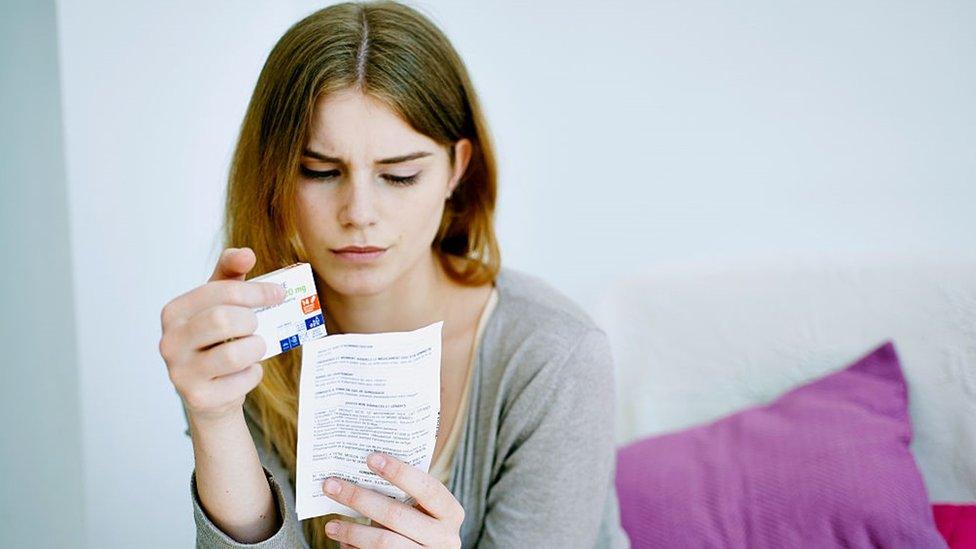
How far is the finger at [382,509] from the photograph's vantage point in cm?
89

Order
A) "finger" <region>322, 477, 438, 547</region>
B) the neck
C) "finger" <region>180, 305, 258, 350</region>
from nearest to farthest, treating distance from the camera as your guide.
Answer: "finger" <region>180, 305, 258, 350</region> < "finger" <region>322, 477, 438, 547</region> < the neck

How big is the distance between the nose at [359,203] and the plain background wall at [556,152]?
0.51 m

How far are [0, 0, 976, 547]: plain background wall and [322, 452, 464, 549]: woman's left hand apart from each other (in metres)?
0.69

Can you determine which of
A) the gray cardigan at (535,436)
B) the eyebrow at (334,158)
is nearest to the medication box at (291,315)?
the eyebrow at (334,158)

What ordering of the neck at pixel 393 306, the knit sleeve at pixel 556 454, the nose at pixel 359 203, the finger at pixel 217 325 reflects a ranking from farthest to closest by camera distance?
the neck at pixel 393 306
the knit sleeve at pixel 556 454
the nose at pixel 359 203
the finger at pixel 217 325

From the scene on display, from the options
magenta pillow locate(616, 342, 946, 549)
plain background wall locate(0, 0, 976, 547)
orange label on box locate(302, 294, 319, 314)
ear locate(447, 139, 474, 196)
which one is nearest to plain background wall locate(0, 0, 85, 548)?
plain background wall locate(0, 0, 976, 547)

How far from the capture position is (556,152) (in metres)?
1.84

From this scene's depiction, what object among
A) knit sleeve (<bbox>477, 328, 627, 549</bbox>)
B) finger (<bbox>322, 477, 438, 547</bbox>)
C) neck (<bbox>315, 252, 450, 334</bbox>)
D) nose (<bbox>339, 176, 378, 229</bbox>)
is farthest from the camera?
neck (<bbox>315, 252, 450, 334</bbox>)

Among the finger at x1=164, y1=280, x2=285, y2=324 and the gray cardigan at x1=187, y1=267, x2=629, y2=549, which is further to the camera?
the gray cardigan at x1=187, y1=267, x2=629, y2=549

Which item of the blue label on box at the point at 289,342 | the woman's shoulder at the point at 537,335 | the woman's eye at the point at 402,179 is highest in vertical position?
the woman's eye at the point at 402,179

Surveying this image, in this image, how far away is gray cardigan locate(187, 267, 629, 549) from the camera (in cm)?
115

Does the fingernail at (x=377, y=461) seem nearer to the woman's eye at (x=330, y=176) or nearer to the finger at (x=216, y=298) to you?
the finger at (x=216, y=298)

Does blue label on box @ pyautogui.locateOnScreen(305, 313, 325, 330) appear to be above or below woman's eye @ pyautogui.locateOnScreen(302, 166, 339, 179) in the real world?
below

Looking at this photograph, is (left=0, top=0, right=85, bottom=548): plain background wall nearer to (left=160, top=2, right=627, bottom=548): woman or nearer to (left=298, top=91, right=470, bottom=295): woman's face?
(left=160, top=2, right=627, bottom=548): woman
